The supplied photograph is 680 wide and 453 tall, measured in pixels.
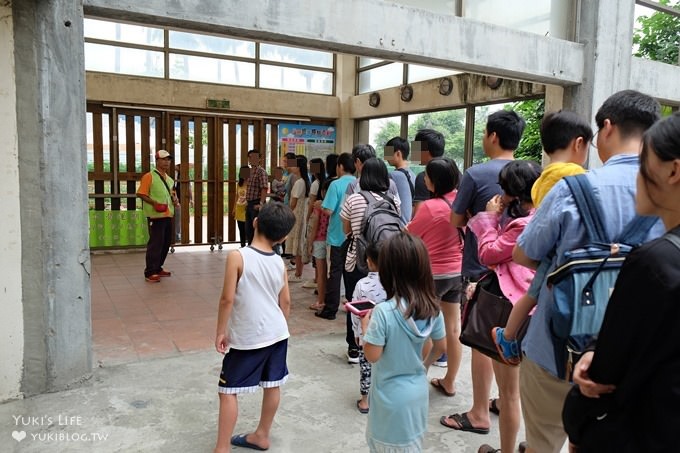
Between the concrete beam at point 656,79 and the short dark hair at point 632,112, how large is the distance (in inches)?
175

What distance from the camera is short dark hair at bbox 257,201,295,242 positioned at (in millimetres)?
2422

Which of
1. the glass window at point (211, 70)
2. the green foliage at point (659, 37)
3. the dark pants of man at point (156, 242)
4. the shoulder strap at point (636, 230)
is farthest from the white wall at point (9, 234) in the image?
the green foliage at point (659, 37)

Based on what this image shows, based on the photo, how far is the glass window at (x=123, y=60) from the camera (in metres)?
7.71

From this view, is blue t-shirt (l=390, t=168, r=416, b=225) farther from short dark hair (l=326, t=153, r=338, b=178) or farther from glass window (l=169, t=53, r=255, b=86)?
glass window (l=169, t=53, r=255, b=86)

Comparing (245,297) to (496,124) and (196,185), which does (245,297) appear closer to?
(496,124)

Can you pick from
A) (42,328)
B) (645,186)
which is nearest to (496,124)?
(645,186)

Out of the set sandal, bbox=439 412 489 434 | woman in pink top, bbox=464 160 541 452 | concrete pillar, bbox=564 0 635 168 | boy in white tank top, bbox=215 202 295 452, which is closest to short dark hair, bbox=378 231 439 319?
woman in pink top, bbox=464 160 541 452

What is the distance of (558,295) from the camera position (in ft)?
5.13

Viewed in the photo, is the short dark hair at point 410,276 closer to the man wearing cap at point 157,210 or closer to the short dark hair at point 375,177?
the short dark hair at point 375,177

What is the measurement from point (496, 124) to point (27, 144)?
2576 millimetres

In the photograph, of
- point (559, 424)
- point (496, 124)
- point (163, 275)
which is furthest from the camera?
point (163, 275)

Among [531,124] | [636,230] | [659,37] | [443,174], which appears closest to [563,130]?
[636,230]

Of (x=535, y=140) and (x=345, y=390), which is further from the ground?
(x=535, y=140)

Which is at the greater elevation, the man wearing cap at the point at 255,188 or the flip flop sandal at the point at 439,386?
the man wearing cap at the point at 255,188
